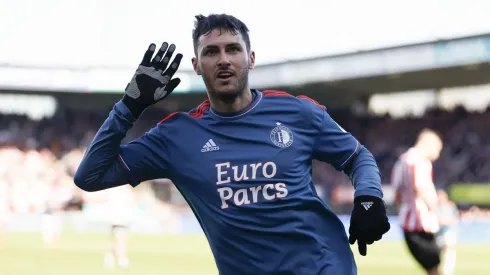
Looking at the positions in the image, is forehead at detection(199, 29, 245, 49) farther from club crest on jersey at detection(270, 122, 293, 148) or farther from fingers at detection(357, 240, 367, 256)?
fingers at detection(357, 240, 367, 256)

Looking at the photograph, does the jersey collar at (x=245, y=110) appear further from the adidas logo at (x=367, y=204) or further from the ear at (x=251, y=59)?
the adidas logo at (x=367, y=204)

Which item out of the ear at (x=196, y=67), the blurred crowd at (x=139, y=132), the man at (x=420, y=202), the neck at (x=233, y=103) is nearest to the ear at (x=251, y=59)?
the neck at (x=233, y=103)

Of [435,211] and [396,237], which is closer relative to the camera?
[435,211]

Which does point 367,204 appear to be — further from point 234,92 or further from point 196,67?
point 196,67

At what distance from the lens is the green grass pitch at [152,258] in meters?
13.3

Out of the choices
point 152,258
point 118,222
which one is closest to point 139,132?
point 152,258

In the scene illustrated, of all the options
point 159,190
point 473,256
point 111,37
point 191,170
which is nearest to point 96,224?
point 159,190

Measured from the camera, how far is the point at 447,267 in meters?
13.6

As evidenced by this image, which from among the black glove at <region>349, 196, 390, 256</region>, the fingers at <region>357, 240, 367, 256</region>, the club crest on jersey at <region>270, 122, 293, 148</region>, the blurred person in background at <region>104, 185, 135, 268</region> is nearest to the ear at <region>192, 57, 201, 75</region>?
the club crest on jersey at <region>270, 122, 293, 148</region>

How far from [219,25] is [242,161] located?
1.94 ft

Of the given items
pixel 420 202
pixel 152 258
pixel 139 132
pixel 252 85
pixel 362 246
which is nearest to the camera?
pixel 362 246

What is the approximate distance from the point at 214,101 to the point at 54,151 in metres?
34.1

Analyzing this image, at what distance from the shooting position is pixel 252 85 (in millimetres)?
34969

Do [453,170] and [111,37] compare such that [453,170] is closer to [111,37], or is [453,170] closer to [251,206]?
[111,37]
